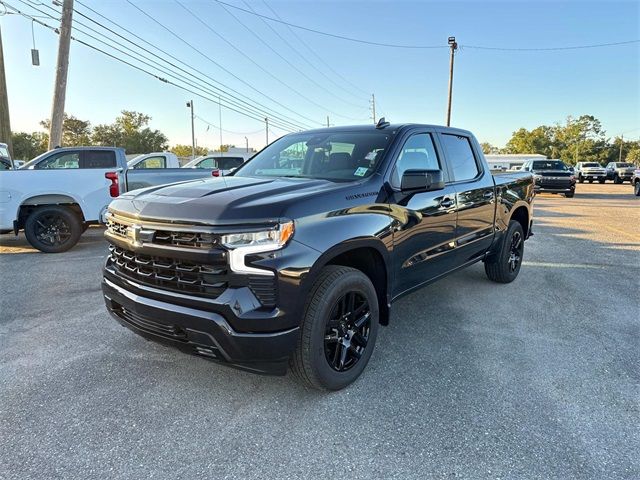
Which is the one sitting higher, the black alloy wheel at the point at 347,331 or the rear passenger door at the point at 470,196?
the rear passenger door at the point at 470,196

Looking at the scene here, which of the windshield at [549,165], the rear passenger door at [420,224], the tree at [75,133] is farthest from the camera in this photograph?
the tree at [75,133]

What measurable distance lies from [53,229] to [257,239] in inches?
267

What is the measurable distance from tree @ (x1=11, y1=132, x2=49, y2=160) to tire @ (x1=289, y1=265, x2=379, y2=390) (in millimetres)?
62998

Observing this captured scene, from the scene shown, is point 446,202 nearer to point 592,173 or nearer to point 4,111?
point 4,111

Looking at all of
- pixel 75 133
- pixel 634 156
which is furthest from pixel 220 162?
Answer: pixel 634 156

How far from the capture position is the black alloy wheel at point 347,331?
9.27 ft

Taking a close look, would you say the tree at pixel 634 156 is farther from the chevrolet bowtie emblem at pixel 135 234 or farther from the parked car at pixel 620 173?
the chevrolet bowtie emblem at pixel 135 234

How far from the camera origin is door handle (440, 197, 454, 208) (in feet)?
12.5

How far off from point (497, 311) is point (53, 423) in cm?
405

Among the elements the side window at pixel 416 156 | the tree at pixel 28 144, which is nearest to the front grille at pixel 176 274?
the side window at pixel 416 156

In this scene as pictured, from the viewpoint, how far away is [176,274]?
2551 mm

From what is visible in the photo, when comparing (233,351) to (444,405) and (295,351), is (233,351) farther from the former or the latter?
(444,405)

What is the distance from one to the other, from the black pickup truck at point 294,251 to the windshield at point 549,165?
68.6 feet

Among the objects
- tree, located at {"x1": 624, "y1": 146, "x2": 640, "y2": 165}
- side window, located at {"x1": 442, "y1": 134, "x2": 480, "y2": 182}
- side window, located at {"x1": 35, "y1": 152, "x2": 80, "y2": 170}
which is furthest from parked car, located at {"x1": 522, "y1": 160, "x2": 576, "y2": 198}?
tree, located at {"x1": 624, "y1": 146, "x2": 640, "y2": 165}
